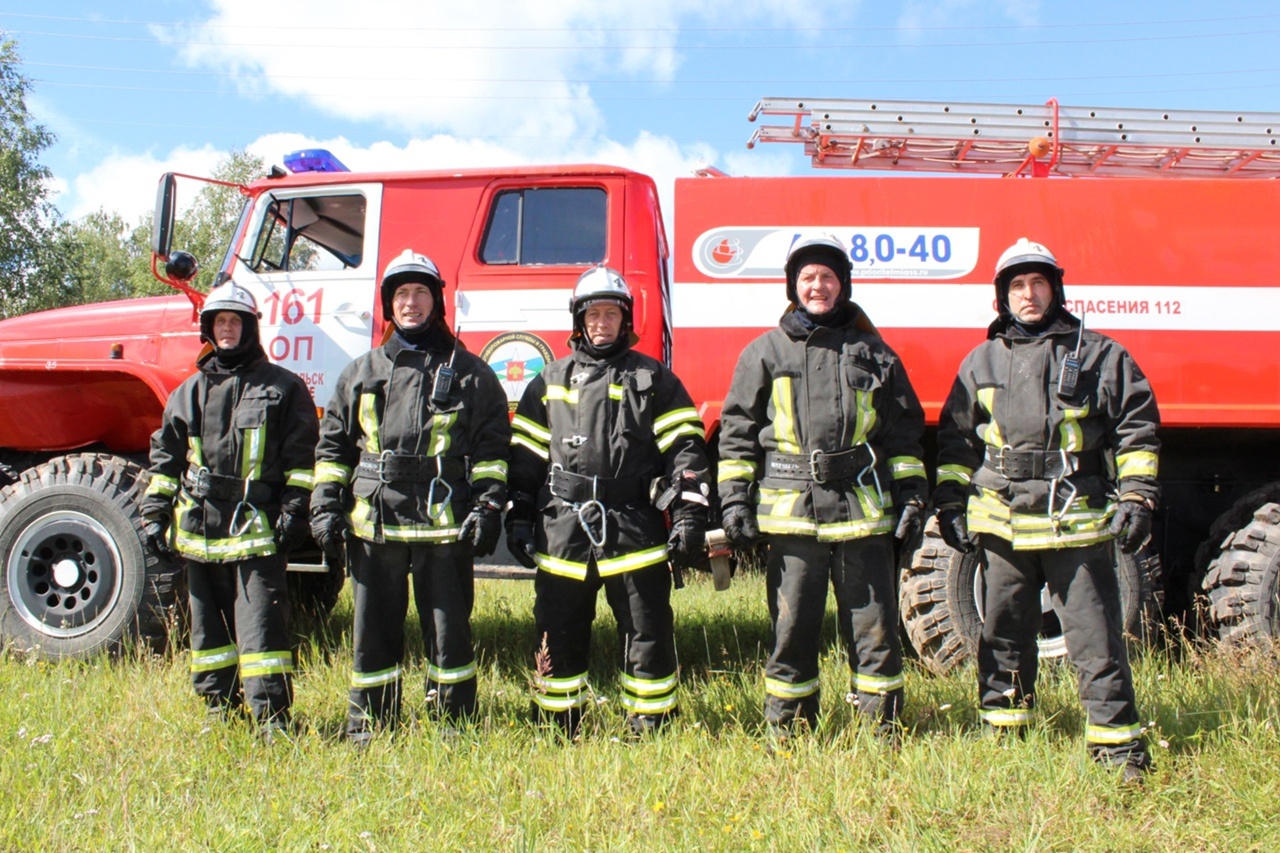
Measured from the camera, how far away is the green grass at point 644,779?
2.67 meters

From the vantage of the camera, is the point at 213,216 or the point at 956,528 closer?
the point at 956,528

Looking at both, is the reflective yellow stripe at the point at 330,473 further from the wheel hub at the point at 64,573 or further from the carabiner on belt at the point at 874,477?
the carabiner on belt at the point at 874,477

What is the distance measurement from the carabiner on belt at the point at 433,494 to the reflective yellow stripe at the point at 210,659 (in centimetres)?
107

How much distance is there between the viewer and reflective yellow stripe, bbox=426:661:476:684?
11.3 ft

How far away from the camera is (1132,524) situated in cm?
305

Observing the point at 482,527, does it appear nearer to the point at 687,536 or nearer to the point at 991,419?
the point at 687,536

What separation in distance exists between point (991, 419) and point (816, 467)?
725mm

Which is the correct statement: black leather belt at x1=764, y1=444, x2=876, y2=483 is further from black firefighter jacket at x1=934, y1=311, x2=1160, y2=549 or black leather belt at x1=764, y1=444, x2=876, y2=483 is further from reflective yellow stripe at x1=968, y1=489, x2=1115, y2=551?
reflective yellow stripe at x1=968, y1=489, x2=1115, y2=551

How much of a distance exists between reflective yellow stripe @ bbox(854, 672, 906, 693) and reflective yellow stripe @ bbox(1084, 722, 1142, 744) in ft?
2.16

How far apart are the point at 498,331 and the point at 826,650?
104 inches

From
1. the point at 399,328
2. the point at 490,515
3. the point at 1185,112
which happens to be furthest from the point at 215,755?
the point at 1185,112

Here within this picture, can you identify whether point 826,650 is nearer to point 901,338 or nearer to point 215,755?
point 901,338

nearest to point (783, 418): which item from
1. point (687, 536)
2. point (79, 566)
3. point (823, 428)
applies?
point (823, 428)

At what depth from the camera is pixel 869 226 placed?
14.2ft
